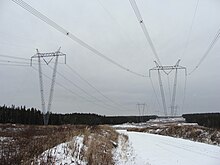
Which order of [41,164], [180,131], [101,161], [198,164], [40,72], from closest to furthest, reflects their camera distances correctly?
[41,164]
[101,161]
[198,164]
[40,72]
[180,131]

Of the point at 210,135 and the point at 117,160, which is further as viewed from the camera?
the point at 210,135

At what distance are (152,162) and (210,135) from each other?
32.3 metres

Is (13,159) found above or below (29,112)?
below

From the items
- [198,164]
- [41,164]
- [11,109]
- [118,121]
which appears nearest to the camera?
[41,164]

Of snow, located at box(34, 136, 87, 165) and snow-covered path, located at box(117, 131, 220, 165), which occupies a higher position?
snow, located at box(34, 136, 87, 165)

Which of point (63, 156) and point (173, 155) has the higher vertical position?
point (63, 156)

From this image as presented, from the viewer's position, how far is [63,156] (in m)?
11.8

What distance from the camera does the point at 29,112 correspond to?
289 ft

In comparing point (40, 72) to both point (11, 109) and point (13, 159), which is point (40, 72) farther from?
point (11, 109)

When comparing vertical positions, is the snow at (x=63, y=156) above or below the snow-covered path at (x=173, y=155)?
above

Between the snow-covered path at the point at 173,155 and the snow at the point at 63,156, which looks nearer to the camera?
the snow at the point at 63,156

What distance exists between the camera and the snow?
10861 mm

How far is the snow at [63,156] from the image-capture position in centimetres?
1086

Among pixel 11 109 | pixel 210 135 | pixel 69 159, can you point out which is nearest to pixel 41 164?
pixel 69 159
